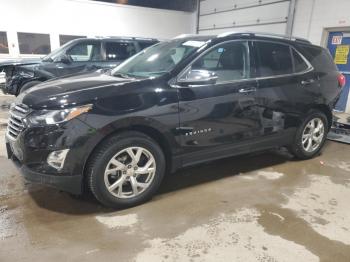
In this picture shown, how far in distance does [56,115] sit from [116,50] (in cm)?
487

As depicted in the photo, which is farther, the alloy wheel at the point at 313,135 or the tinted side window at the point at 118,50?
the tinted side window at the point at 118,50

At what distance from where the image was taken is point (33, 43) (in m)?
11.4

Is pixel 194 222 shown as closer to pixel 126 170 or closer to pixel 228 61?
pixel 126 170

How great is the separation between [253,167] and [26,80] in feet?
17.6

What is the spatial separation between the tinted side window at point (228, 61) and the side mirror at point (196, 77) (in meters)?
0.15

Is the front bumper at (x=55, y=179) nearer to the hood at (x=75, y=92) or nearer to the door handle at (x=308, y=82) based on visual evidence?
the hood at (x=75, y=92)

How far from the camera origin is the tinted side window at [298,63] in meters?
3.66

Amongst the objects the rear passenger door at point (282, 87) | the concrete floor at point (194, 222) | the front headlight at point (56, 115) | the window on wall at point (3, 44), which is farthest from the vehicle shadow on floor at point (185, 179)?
the window on wall at point (3, 44)

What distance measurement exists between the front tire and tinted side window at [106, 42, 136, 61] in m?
4.71

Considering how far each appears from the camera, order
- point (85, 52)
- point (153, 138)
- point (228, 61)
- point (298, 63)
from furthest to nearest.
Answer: point (85, 52)
point (298, 63)
point (228, 61)
point (153, 138)

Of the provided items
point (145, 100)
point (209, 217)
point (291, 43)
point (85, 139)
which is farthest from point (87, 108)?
point (291, 43)

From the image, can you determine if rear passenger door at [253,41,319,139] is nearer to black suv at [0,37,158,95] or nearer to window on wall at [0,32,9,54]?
black suv at [0,37,158,95]

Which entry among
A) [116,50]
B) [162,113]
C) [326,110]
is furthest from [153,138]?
[116,50]

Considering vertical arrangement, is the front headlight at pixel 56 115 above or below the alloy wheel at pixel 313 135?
above
